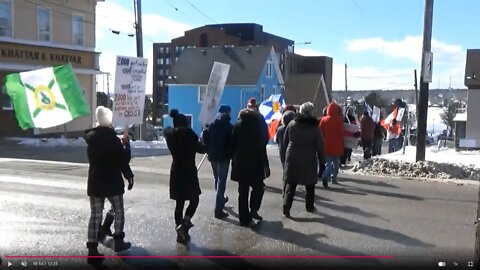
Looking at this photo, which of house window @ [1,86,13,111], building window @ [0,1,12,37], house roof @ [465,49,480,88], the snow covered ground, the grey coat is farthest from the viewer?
house roof @ [465,49,480,88]

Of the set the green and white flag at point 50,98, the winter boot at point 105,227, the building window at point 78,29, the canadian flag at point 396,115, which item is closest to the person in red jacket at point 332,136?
the green and white flag at point 50,98

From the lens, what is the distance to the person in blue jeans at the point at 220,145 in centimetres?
811

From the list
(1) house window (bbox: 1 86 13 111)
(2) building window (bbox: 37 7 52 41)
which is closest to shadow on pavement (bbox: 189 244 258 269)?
(1) house window (bbox: 1 86 13 111)

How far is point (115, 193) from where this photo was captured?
6.16m

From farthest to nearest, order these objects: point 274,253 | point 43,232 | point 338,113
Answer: point 338,113, point 43,232, point 274,253

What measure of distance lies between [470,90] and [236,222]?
96.4ft

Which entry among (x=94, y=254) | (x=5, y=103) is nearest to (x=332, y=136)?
(x=94, y=254)

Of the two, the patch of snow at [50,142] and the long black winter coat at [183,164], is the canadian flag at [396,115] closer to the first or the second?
the patch of snow at [50,142]

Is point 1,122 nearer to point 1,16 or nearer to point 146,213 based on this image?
point 1,16

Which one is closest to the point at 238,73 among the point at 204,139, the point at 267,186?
the point at 267,186

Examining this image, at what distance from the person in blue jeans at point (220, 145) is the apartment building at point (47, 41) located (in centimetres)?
1857

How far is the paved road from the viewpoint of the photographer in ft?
20.6

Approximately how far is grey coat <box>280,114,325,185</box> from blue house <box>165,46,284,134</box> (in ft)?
130

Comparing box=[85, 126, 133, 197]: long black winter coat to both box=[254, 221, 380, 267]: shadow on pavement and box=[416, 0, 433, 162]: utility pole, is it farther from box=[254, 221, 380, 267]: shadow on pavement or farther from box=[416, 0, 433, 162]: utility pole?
box=[416, 0, 433, 162]: utility pole
